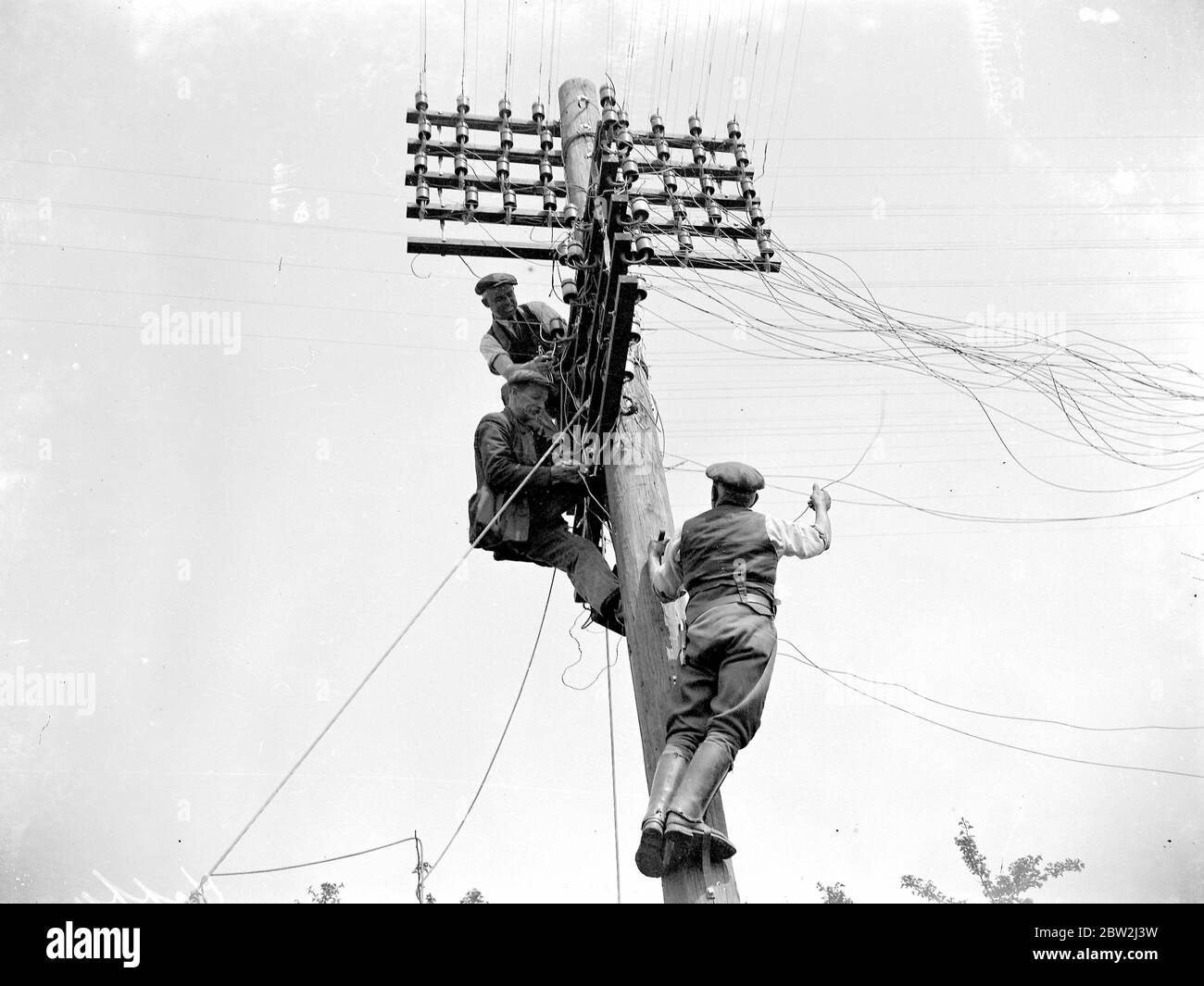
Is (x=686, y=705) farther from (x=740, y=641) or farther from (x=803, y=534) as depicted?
(x=803, y=534)

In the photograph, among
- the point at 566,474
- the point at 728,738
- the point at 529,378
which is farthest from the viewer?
the point at 529,378

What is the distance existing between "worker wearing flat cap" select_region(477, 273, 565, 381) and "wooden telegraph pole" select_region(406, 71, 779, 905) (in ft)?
2.34

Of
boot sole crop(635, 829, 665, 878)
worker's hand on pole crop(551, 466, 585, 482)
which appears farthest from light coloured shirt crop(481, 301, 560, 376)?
boot sole crop(635, 829, 665, 878)

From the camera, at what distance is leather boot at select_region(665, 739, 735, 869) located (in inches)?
194

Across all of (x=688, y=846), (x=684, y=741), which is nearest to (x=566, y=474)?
(x=684, y=741)

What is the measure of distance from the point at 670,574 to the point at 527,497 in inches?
57.8

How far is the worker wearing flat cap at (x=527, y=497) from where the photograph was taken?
6855mm

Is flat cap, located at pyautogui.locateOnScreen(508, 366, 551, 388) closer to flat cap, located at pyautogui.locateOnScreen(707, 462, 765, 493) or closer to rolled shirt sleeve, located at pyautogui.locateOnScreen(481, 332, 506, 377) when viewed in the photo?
rolled shirt sleeve, located at pyautogui.locateOnScreen(481, 332, 506, 377)

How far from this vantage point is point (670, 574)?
19.2ft

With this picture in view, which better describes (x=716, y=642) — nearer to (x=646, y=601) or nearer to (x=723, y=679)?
(x=723, y=679)

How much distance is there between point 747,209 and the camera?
356 inches

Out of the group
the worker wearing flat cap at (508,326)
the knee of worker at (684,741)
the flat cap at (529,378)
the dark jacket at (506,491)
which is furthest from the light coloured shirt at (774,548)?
the worker wearing flat cap at (508,326)

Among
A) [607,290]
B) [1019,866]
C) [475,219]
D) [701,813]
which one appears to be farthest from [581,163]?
[1019,866]
